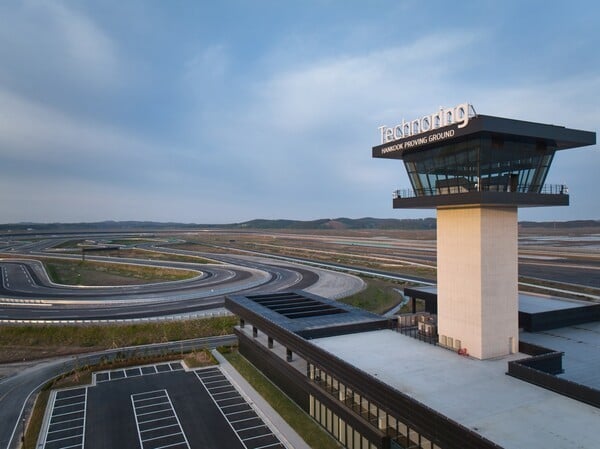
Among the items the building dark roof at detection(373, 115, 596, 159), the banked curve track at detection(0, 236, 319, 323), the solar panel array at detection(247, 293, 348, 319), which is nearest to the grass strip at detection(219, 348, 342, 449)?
the solar panel array at detection(247, 293, 348, 319)

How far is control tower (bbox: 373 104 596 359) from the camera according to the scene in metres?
27.6

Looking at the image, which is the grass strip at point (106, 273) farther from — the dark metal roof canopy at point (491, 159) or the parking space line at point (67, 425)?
the dark metal roof canopy at point (491, 159)

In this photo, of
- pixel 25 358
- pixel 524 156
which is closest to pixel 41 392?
pixel 25 358

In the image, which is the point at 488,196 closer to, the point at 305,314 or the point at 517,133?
the point at 517,133

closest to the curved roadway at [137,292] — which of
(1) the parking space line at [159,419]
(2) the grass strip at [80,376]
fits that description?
(2) the grass strip at [80,376]

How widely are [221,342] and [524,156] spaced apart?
139ft

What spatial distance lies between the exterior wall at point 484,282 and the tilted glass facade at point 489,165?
1782 mm

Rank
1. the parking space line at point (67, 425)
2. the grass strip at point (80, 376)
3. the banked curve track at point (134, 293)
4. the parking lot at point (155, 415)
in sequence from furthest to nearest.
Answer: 1. the banked curve track at point (134, 293)
2. the grass strip at point (80, 376)
3. the parking space line at point (67, 425)
4. the parking lot at point (155, 415)

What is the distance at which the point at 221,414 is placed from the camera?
35.5m

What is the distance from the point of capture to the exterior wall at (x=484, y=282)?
28.4 meters

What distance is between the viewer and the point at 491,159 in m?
27.8

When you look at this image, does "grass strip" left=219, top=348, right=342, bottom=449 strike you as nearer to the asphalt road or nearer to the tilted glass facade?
the asphalt road

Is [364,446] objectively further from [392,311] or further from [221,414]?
[392,311]

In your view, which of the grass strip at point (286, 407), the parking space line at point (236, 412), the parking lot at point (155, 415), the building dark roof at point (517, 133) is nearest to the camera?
the building dark roof at point (517, 133)
